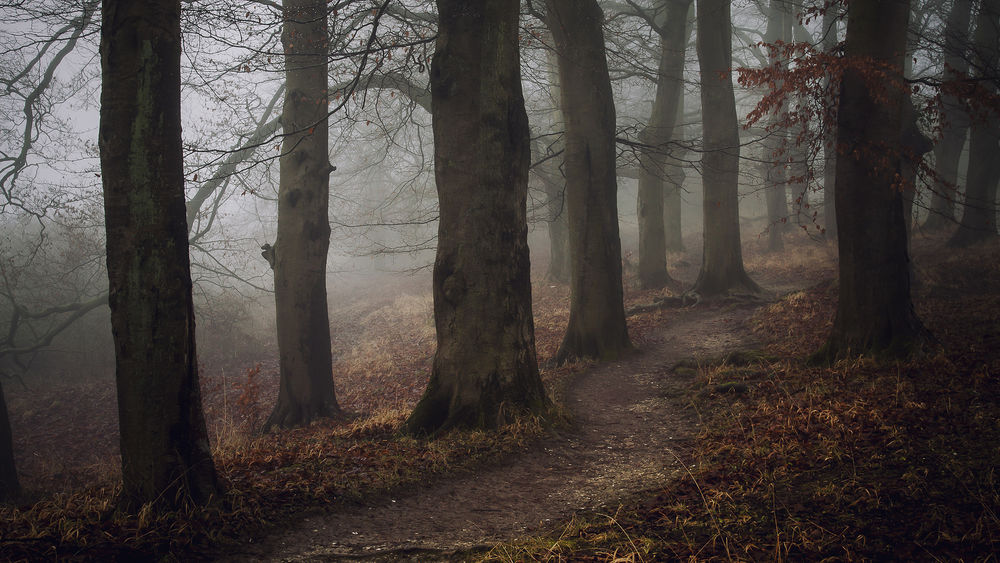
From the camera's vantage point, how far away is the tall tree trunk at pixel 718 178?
14.5m

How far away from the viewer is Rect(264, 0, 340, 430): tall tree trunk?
9.38 meters

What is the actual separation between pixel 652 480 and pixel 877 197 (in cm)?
450

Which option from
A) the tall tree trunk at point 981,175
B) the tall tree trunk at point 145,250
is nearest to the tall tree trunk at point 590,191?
the tall tree trunk at point 145,250

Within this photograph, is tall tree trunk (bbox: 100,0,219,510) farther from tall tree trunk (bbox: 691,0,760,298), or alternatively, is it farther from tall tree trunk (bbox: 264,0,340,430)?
tall tree trunk (bbox: 691,0,760,298)

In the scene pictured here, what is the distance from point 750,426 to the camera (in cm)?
548

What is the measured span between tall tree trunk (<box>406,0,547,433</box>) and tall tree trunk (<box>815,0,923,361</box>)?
3.98 meters

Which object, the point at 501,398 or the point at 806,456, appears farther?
the point at 501,398

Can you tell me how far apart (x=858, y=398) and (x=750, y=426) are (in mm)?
959

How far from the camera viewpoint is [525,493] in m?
4.67

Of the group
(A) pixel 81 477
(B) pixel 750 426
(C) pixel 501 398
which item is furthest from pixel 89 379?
(B) pixel 750 426

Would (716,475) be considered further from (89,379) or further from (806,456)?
(89,379)

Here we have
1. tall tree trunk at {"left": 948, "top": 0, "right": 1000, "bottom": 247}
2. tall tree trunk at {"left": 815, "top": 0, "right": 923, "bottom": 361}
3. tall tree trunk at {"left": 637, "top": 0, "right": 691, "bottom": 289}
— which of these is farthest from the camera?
tall tree trunk at {"left": 637, "top": 0, "right": 691, "bottom": 289}

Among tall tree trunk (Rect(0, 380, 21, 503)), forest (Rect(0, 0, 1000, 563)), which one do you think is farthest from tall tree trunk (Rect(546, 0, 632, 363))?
tall tree trunk (Rect(0, 380, 21, 503))

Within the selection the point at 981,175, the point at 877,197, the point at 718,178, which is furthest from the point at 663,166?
the point at 877,197
